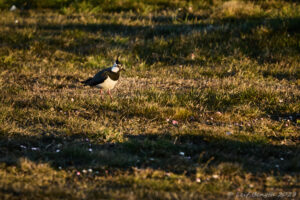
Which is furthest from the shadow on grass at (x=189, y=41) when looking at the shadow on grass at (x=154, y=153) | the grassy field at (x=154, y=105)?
the shadow on grass at (x=154, y=153)

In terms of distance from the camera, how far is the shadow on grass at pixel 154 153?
4.73 m

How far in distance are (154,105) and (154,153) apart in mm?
1669

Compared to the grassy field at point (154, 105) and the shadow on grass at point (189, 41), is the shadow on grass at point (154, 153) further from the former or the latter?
the shadow on grass at point (189, 41)

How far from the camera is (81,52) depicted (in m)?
11.0

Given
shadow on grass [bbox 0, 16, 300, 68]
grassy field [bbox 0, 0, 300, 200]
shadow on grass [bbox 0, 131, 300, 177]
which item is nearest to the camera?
grassy field [bbox 0, 0, 300, 200]

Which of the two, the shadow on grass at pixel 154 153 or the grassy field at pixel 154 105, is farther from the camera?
the shadow on grass at pixel 154 153

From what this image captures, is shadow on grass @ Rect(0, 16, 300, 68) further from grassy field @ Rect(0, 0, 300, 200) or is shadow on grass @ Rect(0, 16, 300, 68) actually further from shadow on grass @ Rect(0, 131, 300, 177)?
shadow on grass @ Rect(0, 131, 300, 177)

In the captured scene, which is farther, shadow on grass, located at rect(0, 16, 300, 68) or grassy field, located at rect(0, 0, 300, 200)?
shadow on grass, located at rect(0, 16, 300, 68)

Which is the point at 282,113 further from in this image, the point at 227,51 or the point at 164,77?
the point at 227,51

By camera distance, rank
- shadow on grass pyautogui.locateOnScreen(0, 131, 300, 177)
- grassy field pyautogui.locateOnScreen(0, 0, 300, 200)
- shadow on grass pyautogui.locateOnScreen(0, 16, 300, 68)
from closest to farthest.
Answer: grassy field pyautogui.locateOnScreen(0, 0, 300, 200) < shadow on grass pyautogui.locateOnScreen(0, 131, 300, 177) < shadow on grass pyautogui.locateOnScreen(0, 16, 300, 68)

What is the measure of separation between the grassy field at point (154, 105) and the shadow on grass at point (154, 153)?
0.05 feet

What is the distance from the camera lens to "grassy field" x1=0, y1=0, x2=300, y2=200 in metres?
4.35

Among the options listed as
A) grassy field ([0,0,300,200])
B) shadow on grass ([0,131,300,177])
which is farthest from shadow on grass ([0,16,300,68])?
shadow on grass ([0,131,300,177])

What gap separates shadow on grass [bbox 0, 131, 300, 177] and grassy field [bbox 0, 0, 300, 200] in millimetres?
16
